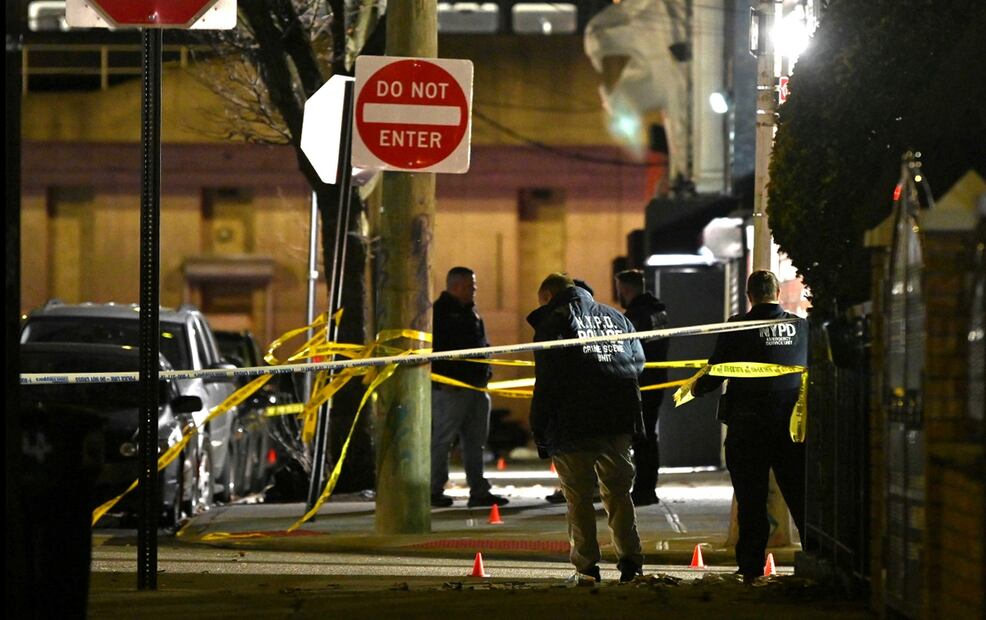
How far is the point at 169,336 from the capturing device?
15.9 m

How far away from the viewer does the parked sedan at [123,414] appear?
1377 cm

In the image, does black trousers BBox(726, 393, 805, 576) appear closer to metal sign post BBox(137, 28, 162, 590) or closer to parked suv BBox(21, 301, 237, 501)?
metal sign post BBox(137, 28, 162, 590)

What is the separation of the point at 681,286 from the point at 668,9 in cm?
762

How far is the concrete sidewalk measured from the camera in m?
11.6

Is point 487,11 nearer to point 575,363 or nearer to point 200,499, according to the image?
point 200,499

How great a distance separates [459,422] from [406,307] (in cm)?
309

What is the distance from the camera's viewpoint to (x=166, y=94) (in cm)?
3375

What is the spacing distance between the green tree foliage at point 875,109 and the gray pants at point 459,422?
6.86 meters

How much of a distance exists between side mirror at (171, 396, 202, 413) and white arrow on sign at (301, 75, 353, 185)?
209 cm

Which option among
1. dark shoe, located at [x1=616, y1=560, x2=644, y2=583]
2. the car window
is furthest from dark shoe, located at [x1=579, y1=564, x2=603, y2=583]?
the car window

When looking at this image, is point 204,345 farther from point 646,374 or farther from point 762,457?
point 762,457

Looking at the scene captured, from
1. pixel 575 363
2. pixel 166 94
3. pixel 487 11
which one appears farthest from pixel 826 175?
pixel 487 11

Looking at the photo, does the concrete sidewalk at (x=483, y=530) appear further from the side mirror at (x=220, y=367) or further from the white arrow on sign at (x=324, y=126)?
the white arrow on sign at (x=324, y=126)

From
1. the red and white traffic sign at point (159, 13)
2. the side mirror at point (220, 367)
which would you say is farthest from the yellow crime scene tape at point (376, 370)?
the red and white traffic sign at point (159, 13)
